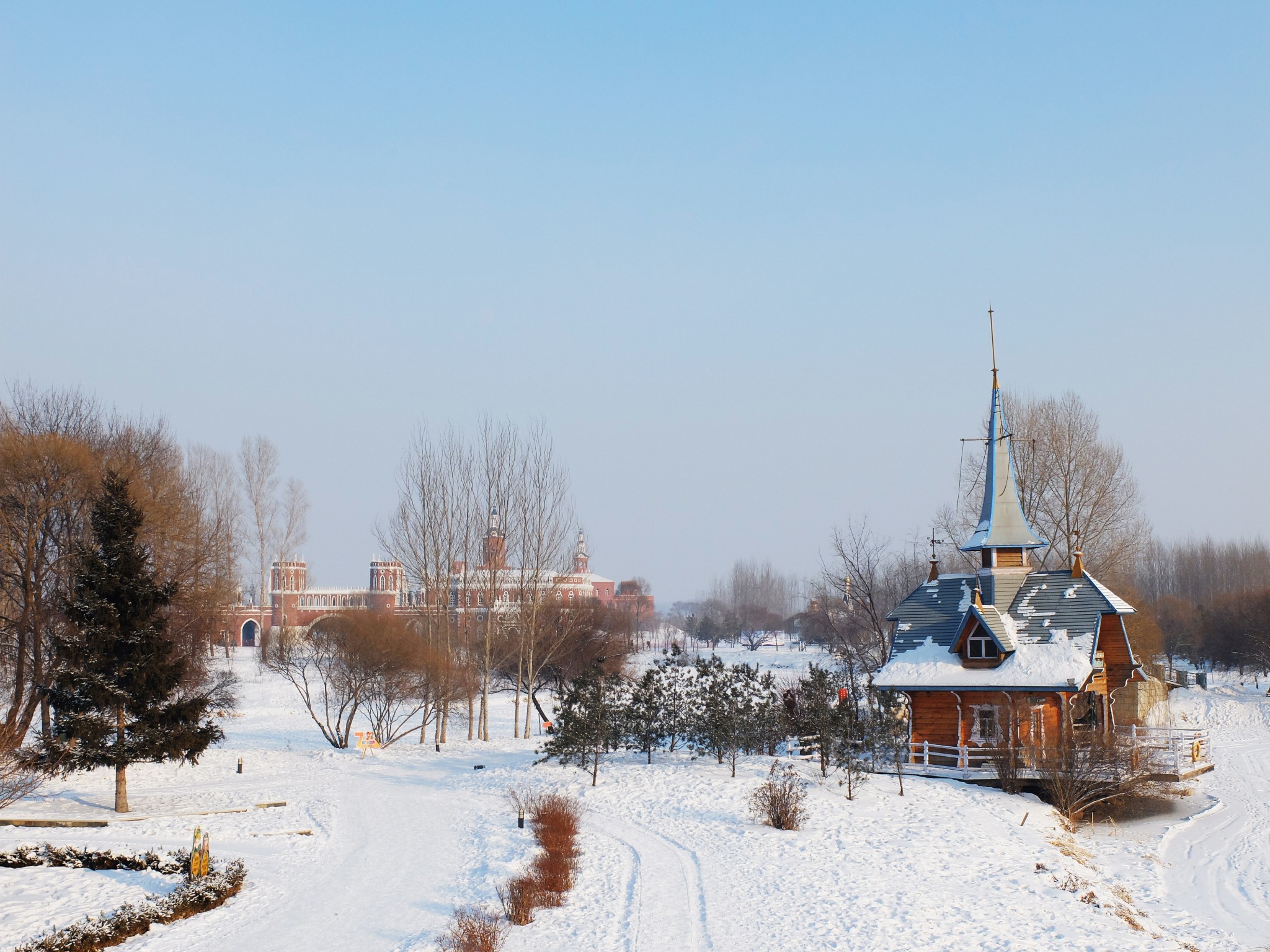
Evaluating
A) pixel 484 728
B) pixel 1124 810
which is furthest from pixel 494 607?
pixel 1124 810

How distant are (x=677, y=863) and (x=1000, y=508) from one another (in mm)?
16075

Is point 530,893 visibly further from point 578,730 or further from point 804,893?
point 578,730

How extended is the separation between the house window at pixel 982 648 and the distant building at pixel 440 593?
15.6 m

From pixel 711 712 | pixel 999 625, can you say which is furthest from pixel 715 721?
pixel 999 625

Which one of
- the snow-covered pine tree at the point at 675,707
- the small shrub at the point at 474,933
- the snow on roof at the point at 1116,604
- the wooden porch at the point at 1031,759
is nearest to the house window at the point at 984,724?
the wooden porch at the point at 1031,759

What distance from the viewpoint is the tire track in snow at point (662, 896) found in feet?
39.4

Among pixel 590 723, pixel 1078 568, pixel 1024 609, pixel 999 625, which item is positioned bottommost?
pixel 590 723

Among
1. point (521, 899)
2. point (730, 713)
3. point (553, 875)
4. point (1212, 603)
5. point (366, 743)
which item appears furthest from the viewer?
point (1212, 603)

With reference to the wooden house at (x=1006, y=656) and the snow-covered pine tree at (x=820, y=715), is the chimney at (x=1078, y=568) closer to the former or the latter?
the wooden house at (x=1006, y=656)

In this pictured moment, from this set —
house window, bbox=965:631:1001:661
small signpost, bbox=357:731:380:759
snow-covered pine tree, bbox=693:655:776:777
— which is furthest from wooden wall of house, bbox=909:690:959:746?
small signpost, bbox=357:731:380:759

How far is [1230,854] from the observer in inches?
751

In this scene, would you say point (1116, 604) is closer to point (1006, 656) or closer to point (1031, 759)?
point (1006, 656)

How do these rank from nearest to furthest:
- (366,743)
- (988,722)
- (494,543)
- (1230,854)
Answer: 1. (1230,854)
2. (988,722)
3. (366,743)
4. (494,543)

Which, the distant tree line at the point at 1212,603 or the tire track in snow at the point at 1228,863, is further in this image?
the distant tree line at the point at 1212,603
